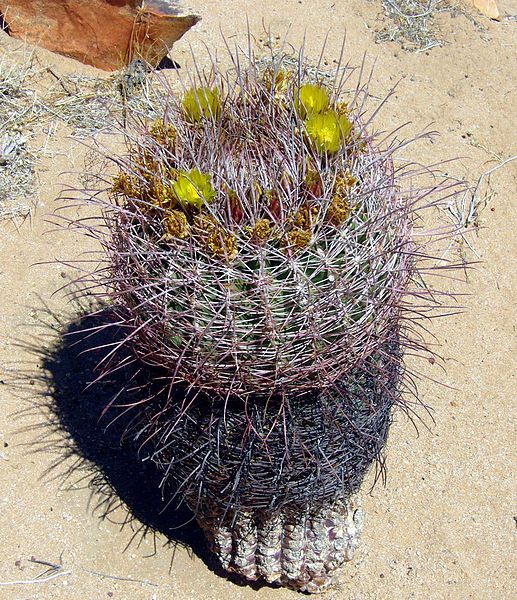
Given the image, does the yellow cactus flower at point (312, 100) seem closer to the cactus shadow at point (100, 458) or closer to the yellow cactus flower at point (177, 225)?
the yellow cactus flower at point (177, 225)

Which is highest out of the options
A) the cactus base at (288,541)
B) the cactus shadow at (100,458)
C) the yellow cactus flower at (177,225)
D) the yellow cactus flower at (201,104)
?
the yellow cactus flower at (201,104)

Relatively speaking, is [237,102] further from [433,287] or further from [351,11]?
[351,11]

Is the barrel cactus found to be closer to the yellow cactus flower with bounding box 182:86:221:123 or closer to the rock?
the yellow cactus flower with bounding box 182:86:221:123

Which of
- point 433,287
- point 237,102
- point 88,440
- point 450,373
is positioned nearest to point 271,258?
point 237,102

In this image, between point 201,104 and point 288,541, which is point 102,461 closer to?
point 288,541

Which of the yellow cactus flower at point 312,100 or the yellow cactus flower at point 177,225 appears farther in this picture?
the yellow cactus flower at point 312,100

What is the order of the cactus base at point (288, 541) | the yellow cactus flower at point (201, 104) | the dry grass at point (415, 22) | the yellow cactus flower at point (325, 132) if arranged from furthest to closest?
the dry grass at point (415, 22) → the cactus base at point (288, 541) → the yellow cactus flower at point (201, 104) → the yellow cactus flower at point (325, 132)

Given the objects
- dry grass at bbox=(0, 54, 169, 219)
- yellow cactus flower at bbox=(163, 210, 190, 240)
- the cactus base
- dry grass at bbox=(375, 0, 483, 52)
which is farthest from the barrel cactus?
dry grass at bbox=(375, 0, 483, 52)

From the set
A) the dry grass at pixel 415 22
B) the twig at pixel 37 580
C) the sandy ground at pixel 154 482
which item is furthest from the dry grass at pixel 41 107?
the twig at pixel 37 580
